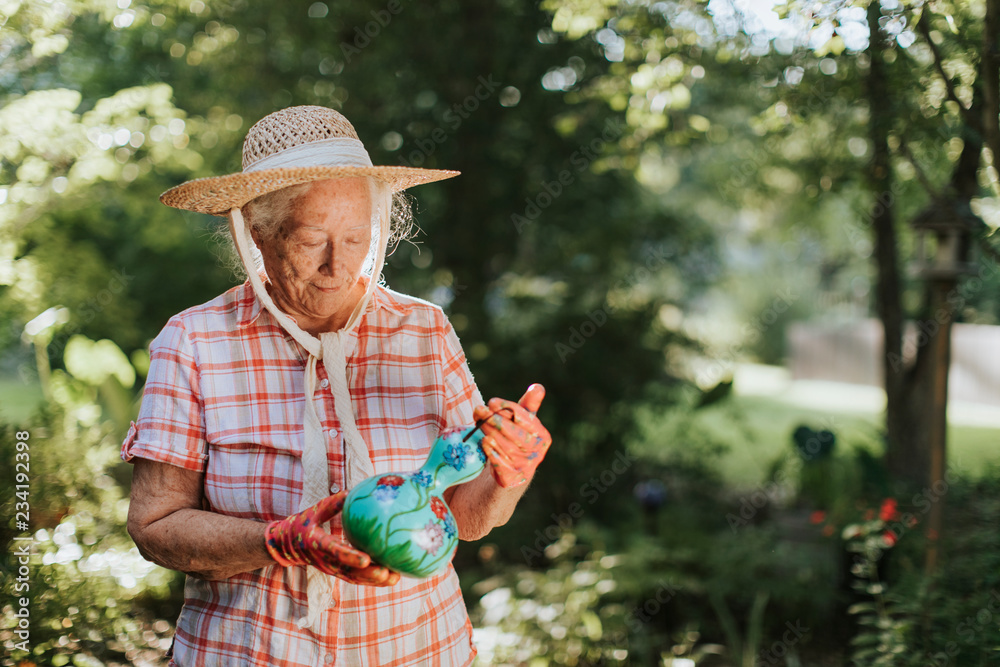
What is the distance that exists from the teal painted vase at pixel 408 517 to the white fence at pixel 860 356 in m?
12.2

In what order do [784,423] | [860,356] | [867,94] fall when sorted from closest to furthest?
[867,94], [784,423], [860,356]

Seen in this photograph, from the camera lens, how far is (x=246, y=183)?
1370 millimetres

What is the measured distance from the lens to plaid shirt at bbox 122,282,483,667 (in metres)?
1.35

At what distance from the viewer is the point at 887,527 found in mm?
3551

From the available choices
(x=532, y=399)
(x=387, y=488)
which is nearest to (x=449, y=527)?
(x=387, y=488)

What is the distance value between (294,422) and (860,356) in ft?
47.2

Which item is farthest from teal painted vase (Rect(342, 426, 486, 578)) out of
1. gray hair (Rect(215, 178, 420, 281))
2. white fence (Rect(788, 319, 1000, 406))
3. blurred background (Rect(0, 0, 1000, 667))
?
white fence (Rect(788, 319, 1000, 406))

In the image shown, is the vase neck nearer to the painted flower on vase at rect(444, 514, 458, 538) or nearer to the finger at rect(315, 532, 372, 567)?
the painted flower on vase at rect(444, 514, 458, 538)

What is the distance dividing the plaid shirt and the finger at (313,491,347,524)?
0.21 metres

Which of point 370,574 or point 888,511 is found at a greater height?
point 370,574

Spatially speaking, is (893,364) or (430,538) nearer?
(430,538)

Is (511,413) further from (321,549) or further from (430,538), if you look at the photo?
(321,549)

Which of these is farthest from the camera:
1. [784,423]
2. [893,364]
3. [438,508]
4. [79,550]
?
[784,423]

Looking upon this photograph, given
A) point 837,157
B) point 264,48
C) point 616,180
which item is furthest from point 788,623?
point 264,48
